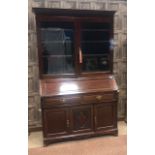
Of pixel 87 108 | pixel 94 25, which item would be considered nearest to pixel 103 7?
pixel 94 25

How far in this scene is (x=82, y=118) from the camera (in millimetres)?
2828

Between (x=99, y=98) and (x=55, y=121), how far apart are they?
702 millimetres

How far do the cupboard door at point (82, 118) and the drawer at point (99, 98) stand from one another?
0.10 metres

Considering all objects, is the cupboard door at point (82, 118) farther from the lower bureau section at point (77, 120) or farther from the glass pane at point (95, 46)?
the glass pane at point (95, 46)

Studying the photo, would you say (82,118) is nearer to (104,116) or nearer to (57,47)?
(104,116)

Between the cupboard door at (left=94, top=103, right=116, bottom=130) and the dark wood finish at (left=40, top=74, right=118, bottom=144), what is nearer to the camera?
the dark wood finish at (left=40, top=74, right=118, bottom=144)

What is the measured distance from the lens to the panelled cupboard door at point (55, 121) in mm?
2678

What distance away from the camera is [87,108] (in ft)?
9.30

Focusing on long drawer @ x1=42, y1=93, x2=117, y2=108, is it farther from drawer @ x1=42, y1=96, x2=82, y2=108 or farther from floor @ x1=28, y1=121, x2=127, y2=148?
floor @ x1=28, y1=121, x2=127, y2=148

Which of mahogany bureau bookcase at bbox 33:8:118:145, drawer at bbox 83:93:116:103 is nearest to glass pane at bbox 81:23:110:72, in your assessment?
mahogany bureau bookcase at bbox 33:8:118:145

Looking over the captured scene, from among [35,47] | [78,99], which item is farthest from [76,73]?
[35,47]

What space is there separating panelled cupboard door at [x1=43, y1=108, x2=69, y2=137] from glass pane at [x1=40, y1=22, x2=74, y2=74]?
59cm

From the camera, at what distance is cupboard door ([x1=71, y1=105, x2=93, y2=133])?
2.79 metres
